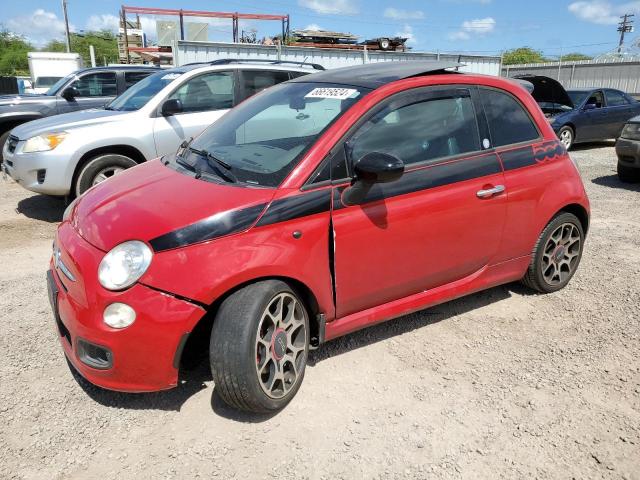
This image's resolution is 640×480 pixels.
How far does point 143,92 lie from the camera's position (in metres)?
6.52

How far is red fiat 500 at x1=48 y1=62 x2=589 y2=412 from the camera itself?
2.39 m

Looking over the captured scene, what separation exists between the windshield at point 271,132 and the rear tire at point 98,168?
2.79 m

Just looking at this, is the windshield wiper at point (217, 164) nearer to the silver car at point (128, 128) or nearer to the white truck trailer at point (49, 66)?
the silver car at point (128, 128)

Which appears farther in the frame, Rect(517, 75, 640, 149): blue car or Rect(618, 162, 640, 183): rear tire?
Rect(517, 75, 640, 149): blue car

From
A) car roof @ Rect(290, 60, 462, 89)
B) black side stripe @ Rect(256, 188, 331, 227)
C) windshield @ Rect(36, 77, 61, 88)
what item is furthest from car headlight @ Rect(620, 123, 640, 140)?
windshield @ Rect(36, 77, 61, 88)

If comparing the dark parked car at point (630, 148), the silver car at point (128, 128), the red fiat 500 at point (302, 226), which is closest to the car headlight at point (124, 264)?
the red fiat 500 at point (302, 226)

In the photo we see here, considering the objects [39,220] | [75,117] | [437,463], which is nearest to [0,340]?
[437,463]

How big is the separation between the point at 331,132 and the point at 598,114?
1118 centimetres

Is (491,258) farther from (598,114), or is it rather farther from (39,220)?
(598,114)

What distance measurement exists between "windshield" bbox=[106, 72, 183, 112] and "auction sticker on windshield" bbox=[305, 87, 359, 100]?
12.3 feet

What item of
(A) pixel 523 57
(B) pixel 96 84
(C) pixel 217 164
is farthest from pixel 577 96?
(A) pixel 523 57

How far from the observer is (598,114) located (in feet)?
38.5

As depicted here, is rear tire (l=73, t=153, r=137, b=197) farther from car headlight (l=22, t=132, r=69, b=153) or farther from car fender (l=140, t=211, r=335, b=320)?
car fender (l=140, t=211, r=335, b=320)

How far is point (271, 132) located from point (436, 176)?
3.54ft
